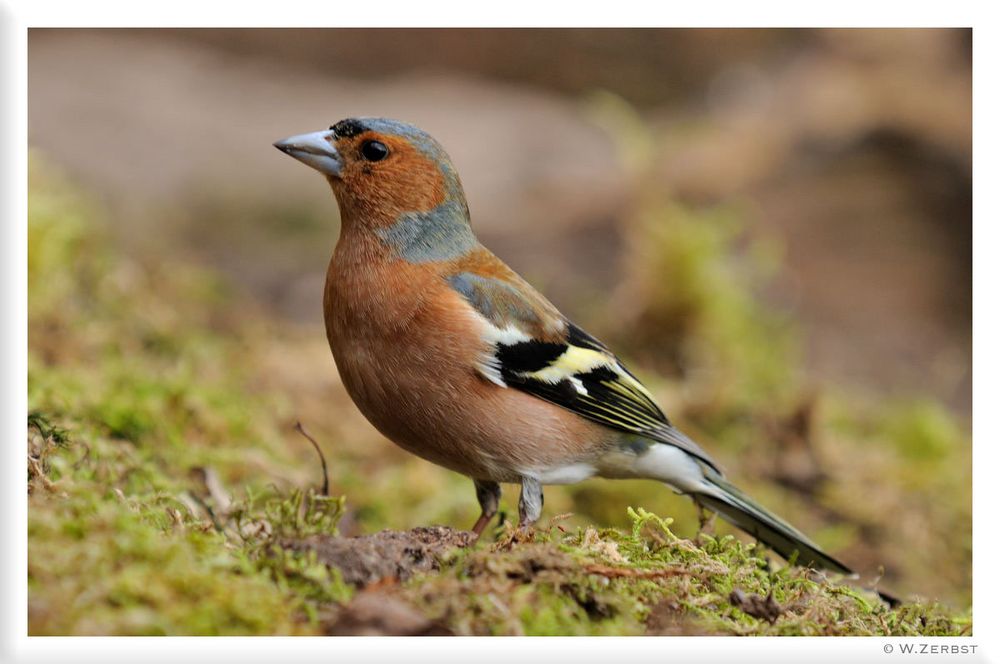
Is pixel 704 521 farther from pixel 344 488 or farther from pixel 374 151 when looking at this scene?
pixel 344 488

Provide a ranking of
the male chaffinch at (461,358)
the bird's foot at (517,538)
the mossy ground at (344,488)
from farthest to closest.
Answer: the male chaffinch at (461,358), the bird's foot at (517,538), the mossy ground at (344,488)

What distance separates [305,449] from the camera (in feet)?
19.6

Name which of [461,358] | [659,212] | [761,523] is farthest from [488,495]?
[659,212]

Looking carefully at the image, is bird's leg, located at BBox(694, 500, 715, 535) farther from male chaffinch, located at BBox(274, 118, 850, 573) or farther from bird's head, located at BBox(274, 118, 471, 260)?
bird's head, located at BBox(274, 118, 471, 260)

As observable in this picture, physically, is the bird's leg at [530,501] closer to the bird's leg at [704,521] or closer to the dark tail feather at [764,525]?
the bird's leg at [704,521]

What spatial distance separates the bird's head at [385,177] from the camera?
3.94 m

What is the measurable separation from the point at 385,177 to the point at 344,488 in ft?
6.78

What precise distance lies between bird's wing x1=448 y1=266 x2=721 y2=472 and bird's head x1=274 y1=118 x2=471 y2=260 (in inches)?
9.6

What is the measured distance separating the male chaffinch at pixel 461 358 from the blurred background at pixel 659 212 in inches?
68.3

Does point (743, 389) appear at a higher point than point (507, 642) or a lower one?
higher

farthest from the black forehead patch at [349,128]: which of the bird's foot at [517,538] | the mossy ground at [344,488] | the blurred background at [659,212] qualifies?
the blurred background at [659,212]

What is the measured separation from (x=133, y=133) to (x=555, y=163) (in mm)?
5562

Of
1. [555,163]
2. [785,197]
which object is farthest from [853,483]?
[555,163]
